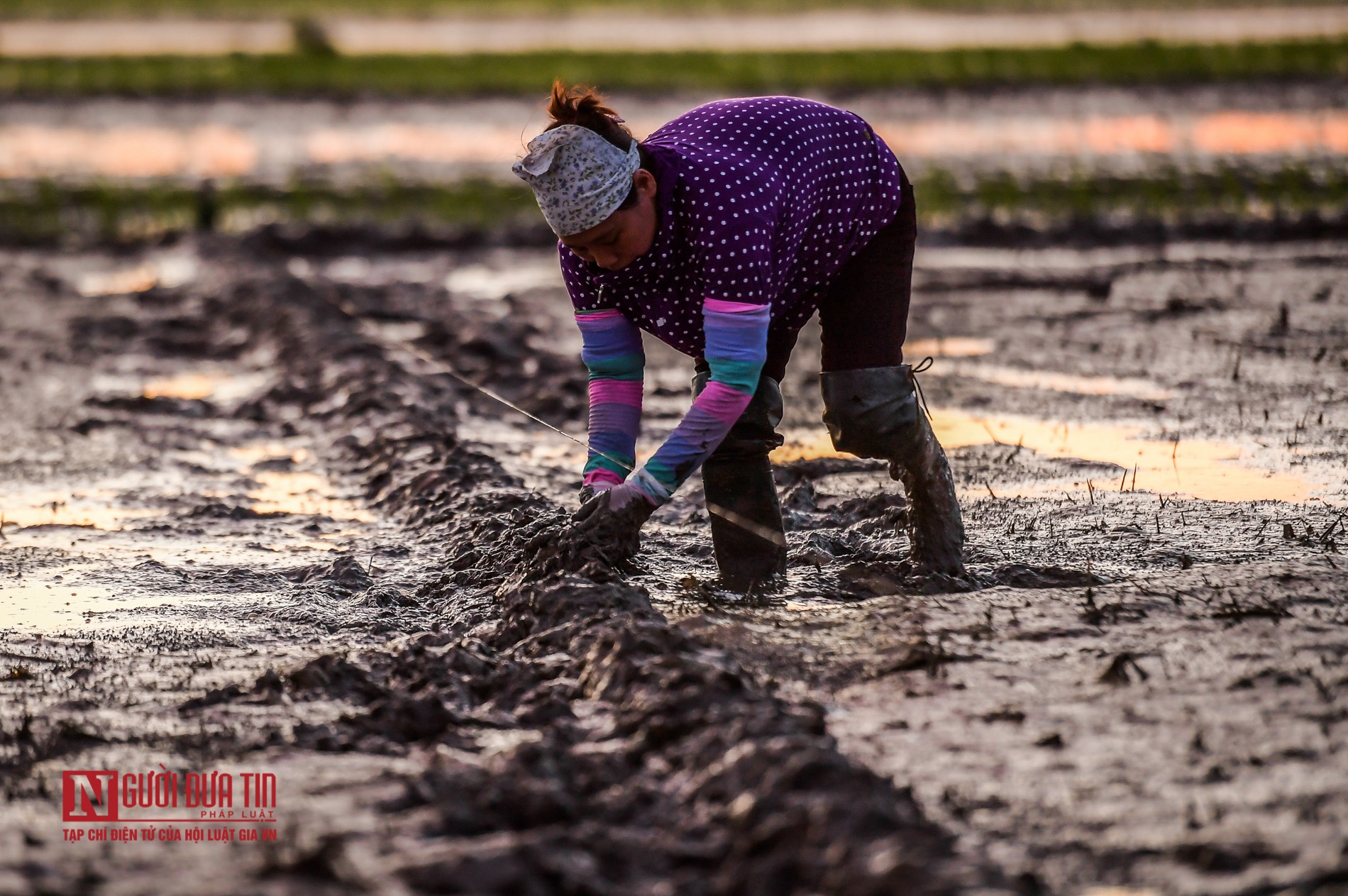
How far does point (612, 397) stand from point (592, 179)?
790 millimetres

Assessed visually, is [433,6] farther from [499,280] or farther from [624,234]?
[624,234]

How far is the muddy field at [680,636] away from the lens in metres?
2.50

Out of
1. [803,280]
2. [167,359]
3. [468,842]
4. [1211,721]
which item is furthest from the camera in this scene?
[167,359]

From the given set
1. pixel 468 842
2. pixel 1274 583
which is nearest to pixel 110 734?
pixel 468 842

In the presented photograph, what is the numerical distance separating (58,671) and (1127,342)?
206 inches

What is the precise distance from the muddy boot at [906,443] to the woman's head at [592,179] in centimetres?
79

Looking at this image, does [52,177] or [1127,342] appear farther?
[52,177]

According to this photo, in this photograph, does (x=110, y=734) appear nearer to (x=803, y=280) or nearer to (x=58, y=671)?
(x=58, y=671)

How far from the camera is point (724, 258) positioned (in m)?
3.28

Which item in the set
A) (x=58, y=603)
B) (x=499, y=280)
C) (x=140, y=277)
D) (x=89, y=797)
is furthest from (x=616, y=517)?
(x=140, y=277)

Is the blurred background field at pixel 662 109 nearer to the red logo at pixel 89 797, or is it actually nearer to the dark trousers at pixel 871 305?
the dark trousers at pixel 871 305

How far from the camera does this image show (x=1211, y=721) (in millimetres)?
2877

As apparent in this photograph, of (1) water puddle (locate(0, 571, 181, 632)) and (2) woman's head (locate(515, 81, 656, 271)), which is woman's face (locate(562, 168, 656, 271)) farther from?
(1) water puddle (locate(0, 571, 181, 632))

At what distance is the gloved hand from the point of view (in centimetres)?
358
